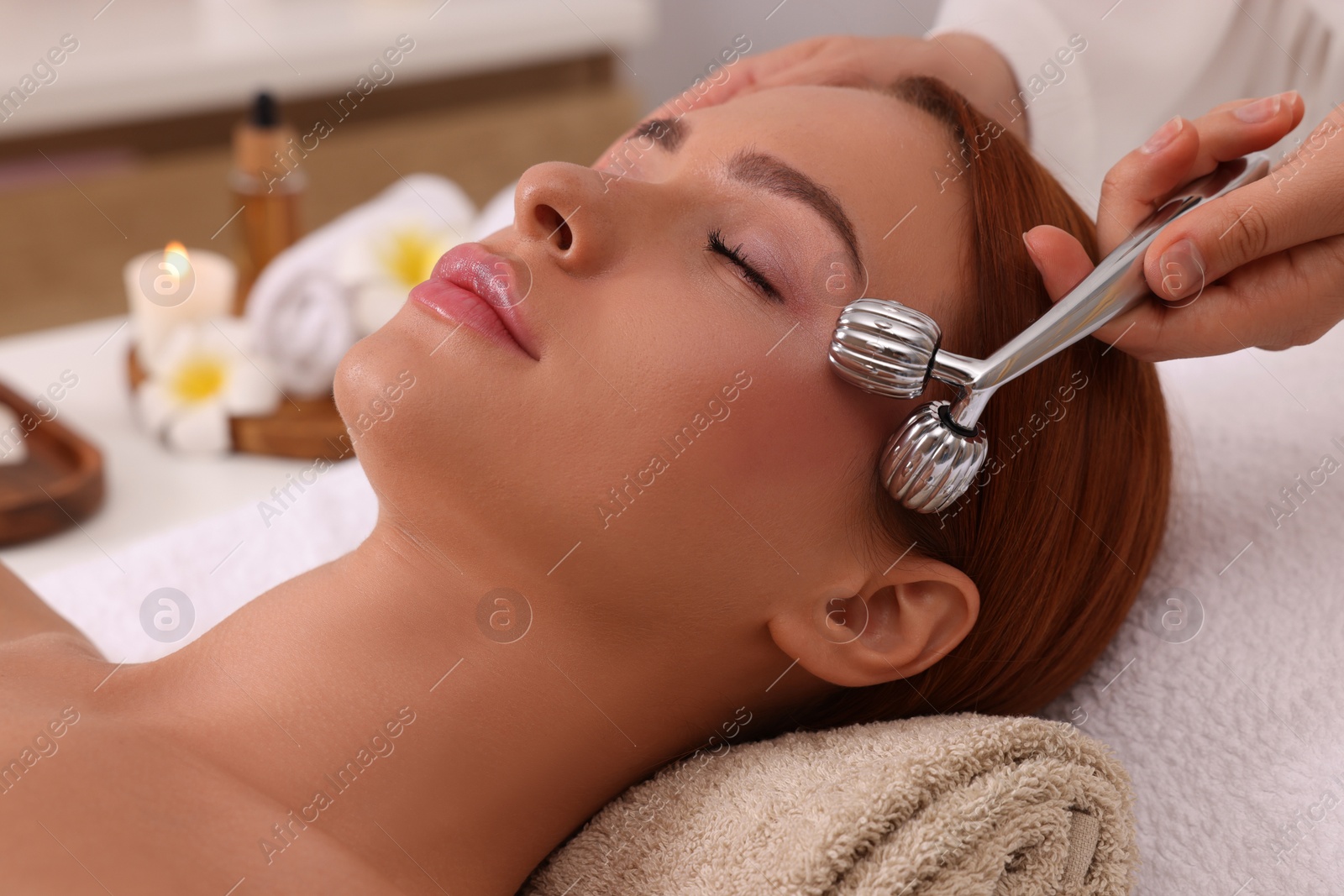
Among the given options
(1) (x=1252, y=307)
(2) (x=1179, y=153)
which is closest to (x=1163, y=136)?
(2) (x=1179, y=153)

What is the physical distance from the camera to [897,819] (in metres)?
0.63

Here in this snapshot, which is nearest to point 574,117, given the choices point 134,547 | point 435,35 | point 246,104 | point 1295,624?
point 435,35

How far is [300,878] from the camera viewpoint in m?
0.67

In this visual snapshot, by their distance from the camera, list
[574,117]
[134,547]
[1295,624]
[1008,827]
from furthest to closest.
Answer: [574,117], [134,547], [1295,624], [1008,827]

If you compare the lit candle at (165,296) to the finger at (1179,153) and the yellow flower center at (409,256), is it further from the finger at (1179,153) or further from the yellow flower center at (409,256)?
the finger at (1179,153)

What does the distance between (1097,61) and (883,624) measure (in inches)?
26.0

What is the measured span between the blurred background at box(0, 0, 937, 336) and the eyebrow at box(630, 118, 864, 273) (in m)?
1.07

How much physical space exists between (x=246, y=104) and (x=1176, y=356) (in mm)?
1740

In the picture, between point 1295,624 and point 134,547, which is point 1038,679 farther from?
point 134,547

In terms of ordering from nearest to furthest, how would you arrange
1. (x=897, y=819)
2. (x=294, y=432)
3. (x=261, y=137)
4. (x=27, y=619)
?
1. (x=897, y=819)
2. (x=27, y=619)
3. (x=294, y=432)
4. (x=261, y=137)

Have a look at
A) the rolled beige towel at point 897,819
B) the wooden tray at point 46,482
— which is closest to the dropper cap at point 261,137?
the wooden tray at point 46,482

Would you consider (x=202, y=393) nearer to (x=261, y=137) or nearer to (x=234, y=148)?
(x=261, y=137)

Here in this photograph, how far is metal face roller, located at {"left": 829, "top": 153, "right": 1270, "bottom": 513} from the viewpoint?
0.66m

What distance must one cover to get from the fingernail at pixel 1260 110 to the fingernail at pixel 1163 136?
4 centimetres
